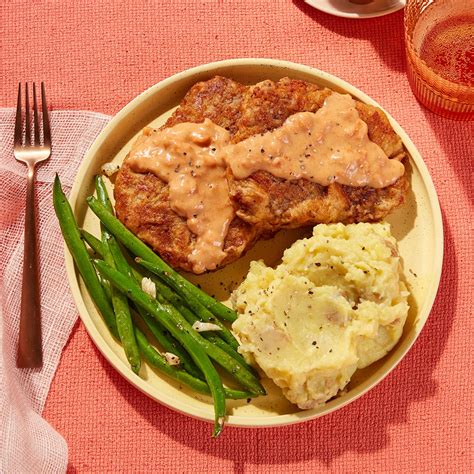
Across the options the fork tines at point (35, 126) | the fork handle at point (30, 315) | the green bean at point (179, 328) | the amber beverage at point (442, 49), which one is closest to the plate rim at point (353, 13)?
the amber beverage at point (442, 49)

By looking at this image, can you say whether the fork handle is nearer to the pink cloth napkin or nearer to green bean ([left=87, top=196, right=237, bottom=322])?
the pink cloth napkin

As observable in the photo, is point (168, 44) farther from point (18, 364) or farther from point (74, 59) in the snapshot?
point (18, 364)

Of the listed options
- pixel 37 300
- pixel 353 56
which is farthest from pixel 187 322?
pixel 353 56

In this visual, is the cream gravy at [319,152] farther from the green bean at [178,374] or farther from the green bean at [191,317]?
the green bean at [178,374]

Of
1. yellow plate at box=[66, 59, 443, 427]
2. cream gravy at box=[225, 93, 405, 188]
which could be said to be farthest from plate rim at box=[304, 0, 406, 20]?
cream gravy at box=[225, 93, 405, 188]

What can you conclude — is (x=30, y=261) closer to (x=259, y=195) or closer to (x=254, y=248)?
(x=254, y=248)
